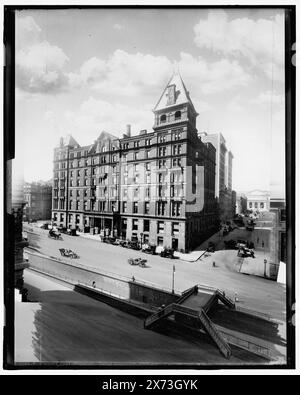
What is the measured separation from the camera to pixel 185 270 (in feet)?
18.0

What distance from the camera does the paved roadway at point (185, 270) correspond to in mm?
5137

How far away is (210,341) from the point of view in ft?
16.3

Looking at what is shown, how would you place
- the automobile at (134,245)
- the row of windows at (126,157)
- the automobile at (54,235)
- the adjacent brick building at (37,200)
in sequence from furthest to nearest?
→ the automobile at (54,235) < the automobile at (134,245) < the row of windows at (126,157) < the adjacent brick building at (37,200)

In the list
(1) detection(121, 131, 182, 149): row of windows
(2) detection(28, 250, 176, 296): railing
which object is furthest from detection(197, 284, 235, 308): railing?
(1) detection(121, 131, 182, 149): row of windows

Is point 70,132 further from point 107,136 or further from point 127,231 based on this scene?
point 127,231

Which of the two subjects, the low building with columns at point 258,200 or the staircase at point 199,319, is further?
the low building with columns at point 258,200

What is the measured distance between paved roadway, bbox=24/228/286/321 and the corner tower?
11.2 feet

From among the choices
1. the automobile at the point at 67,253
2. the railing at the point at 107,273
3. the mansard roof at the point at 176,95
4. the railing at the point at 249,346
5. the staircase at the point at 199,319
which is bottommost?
the railing at the point at 249,346

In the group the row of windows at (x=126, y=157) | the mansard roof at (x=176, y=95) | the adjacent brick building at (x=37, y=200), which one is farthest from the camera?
the row of windows at (x=126, y=157)

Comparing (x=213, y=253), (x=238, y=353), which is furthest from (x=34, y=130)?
(x=238, y=353)

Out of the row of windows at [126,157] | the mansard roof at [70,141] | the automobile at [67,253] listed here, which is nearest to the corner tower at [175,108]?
the row of windows at [126,157]

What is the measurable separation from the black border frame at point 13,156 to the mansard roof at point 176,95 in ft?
5.00

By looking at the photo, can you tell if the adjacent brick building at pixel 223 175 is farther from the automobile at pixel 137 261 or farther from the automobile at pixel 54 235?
the automobile at pixel 54 235

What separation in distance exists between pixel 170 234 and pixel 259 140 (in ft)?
10.5
